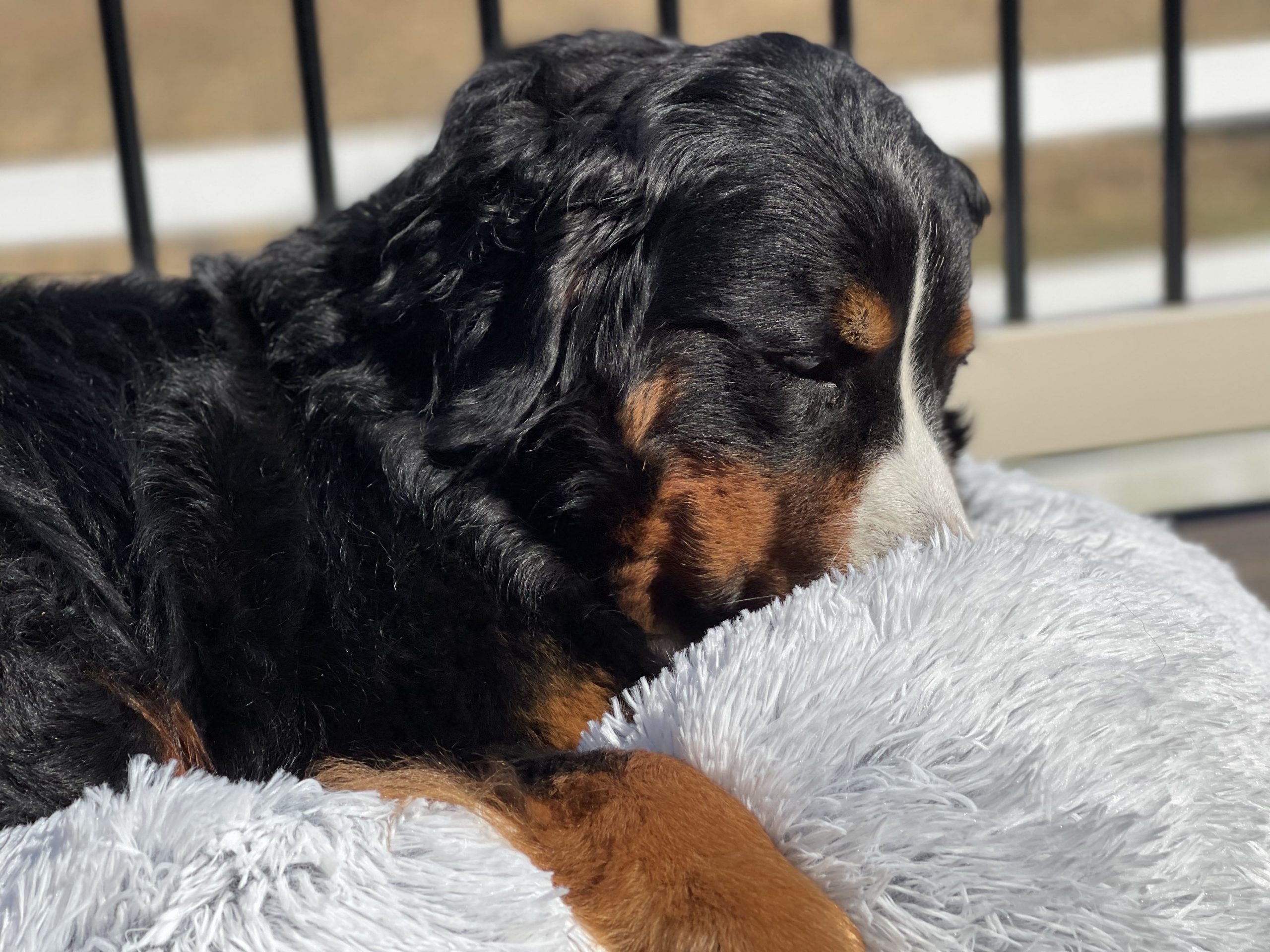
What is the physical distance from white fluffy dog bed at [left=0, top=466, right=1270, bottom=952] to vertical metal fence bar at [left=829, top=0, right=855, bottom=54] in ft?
7.86

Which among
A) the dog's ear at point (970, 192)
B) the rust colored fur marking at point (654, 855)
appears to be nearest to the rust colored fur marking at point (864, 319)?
the dog's ear at point (970, 192)

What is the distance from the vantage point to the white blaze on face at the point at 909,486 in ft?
6.59

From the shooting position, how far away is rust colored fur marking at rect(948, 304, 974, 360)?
221cm

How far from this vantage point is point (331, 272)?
2141mm

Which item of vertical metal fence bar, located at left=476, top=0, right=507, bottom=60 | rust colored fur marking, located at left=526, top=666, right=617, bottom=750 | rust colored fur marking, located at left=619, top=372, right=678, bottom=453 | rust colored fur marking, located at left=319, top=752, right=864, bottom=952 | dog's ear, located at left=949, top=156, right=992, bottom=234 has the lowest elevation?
rust colored fur marking, located at left=526, top=666, right=617, bottom=750

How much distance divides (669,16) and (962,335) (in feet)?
6.21

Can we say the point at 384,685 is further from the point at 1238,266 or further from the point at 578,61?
the point at 1238,266

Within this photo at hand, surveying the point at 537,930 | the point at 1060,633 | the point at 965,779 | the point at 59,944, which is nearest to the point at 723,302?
the point at 1060,633

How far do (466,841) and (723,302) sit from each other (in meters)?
0.98

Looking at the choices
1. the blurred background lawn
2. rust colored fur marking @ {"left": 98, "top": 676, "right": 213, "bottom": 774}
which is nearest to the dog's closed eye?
rust colored fur marking @ {"left": 98, "top": 676, "right": 213, "bottom": 774}

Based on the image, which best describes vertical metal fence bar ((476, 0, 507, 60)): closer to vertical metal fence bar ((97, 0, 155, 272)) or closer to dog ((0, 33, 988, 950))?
vertical metal fence bar ((97, 0, 155, 272))

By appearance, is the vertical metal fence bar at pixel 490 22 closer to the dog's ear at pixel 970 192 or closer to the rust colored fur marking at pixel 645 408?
the dog's ear at pixel 970 192

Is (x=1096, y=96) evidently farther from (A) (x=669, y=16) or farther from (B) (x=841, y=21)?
(A) (x=669, y=16)

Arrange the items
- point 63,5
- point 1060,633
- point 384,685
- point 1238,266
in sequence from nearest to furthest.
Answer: point 1060,633 → point 384,685 → point 1238,266 → point 63,5
